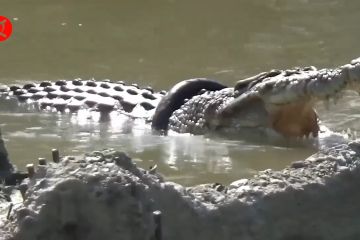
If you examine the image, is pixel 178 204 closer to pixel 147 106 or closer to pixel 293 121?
pixel 293 121

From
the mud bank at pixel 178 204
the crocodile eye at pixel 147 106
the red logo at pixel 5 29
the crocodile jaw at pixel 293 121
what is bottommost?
the mud bank at pixel 178 204

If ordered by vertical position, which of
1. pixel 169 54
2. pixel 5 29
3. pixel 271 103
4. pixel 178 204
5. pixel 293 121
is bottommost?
pixel 178 204

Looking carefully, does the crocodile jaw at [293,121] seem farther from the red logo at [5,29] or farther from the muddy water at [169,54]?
the red logo at [5,29]

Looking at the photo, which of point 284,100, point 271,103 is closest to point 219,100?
point 271,103

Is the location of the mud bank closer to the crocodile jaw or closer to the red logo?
the crocodile jaw

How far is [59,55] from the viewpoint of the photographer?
9.80m

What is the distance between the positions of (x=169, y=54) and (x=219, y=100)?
3822 millimetres

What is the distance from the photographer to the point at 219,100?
5945 mm

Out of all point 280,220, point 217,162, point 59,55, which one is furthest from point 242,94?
point 59,55

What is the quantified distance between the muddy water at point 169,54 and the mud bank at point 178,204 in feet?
6.84

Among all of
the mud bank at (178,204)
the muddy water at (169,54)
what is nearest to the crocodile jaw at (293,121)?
the muddy water at (169,54)

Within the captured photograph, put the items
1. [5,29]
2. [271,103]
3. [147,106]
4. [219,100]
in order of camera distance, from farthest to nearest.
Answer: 1. [5,29]
2. [147,106]
3. [219,100]
4. [271,103]

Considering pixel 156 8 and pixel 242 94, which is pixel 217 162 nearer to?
pixel 242 94

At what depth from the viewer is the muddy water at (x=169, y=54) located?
5148 mm
